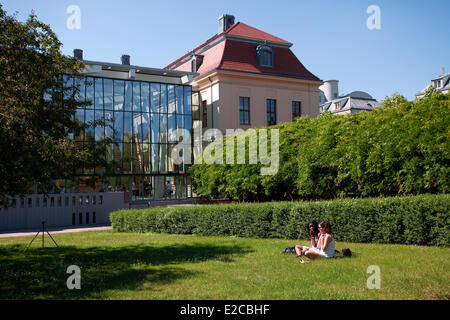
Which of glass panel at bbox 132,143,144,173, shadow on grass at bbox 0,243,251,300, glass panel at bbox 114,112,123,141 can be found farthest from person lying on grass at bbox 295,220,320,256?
glass panel at bbox 114,112,123,141

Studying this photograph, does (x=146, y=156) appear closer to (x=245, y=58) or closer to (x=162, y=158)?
(x=162, y=158)

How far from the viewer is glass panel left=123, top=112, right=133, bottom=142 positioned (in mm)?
30719

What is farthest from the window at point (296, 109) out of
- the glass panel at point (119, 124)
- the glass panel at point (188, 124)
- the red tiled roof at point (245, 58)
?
the glass panel at point (119, 124)

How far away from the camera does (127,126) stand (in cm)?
3086

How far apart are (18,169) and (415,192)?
10.4 m

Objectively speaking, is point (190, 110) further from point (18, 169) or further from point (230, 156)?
point (18, 169)

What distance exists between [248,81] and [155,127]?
9.14 meters

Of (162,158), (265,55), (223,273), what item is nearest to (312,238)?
(223,273)

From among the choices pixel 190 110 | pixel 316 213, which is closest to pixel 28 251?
pixel 316 213

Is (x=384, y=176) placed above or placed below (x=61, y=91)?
below

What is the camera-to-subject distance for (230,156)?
20.5 meters

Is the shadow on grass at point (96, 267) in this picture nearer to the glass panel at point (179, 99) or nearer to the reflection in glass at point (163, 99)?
the reflection in glass at point (163, 99)

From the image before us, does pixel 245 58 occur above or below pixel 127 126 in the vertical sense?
above

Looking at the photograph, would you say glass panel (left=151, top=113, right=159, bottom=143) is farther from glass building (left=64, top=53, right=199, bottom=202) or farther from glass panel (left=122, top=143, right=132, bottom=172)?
glass panel (left=122, top=143, right=132, bottom=172)
